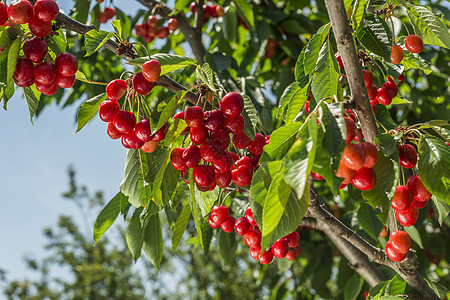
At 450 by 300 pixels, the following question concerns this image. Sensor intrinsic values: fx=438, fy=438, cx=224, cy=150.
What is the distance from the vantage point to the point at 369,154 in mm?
775

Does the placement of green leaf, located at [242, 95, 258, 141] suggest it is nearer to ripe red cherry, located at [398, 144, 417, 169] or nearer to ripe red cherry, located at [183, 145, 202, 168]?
ripe red cherry, located at [183, 145, 202, 168]

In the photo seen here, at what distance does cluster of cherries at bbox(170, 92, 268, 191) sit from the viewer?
948 millimetres

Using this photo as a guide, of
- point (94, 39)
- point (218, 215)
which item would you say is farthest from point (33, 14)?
point (218, 215)

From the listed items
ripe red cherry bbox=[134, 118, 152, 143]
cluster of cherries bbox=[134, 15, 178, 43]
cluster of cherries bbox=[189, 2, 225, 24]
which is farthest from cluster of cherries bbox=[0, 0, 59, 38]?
cluster of cherries bbox=[189, 2, 225, 24]

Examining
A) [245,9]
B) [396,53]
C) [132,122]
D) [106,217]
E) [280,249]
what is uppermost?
[132,122]

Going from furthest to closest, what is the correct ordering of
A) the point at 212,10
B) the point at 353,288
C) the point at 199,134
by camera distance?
the point at 212,10
the point at 353,288
the point at 199,134

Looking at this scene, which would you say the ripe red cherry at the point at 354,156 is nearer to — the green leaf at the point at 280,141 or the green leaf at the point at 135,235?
the green leaf at the point at 280,141

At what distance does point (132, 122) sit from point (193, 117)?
0.53ft

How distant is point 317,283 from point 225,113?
1.99 meters

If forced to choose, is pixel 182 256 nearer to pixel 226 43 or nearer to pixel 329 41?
pixel 226 43

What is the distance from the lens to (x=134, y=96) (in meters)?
1.10

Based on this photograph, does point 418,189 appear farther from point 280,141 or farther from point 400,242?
point 280,141

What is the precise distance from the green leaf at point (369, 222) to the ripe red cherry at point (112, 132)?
1207 mm

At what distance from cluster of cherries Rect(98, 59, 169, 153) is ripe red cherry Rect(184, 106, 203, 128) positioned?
8cm
